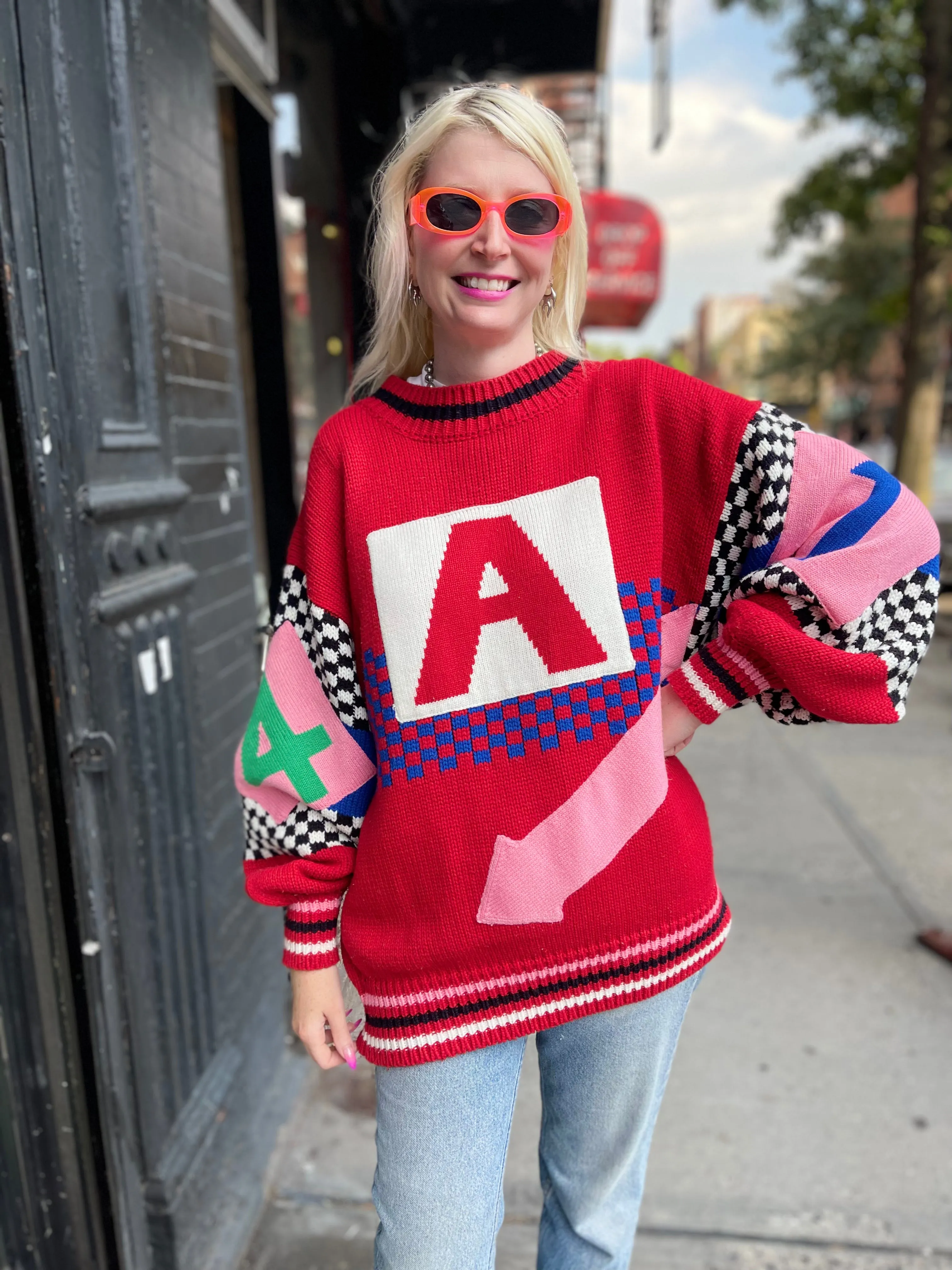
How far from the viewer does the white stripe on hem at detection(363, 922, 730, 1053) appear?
4.25 ft

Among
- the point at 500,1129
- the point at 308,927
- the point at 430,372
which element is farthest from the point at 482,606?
the point at 500,1129

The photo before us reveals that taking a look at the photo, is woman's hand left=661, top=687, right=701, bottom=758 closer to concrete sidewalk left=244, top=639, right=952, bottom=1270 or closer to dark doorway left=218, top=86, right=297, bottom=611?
concrete sidewalk left=244, top=639, right=952, bottom=1270

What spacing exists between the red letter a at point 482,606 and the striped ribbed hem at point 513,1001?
15.6 inches

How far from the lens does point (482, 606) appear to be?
1.28m

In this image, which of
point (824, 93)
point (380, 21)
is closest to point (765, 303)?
point (824, 93)

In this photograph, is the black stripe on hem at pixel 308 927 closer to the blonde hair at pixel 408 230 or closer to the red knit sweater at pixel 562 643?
the red knit sweater at pixel 562 643

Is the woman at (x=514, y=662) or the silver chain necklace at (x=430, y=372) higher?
the silver chain necklace at (x=430, y=372)

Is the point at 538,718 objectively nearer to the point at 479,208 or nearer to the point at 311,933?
the point at 311,933

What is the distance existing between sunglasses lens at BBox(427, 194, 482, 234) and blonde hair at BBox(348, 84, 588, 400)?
10cm

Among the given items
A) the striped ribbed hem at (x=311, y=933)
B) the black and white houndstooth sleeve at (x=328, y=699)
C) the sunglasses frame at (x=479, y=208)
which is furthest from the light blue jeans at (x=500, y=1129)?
the sunglasses frame at (x=479, y=208)

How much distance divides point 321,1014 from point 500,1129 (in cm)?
30

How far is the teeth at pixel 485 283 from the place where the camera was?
4.33 ft

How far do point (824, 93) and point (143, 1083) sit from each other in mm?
13016

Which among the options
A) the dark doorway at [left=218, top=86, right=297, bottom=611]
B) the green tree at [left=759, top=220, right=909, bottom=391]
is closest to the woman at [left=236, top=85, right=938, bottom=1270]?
the dark doorway at [left=218, top=86, right=297, bottom=611]
